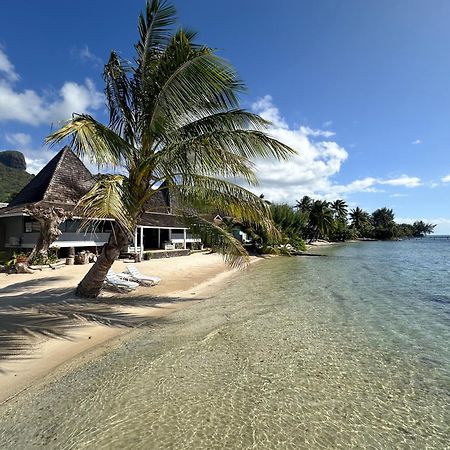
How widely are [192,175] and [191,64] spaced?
238 centimetres

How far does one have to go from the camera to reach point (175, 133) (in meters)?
7.68

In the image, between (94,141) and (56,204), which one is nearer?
(94,141)

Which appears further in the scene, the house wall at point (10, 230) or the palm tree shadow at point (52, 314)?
the house wall at point (10, 230)

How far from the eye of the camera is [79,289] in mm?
8609

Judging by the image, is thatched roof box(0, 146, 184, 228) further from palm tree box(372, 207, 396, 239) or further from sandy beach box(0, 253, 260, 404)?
palm tree box(372, 207, 396, 239)

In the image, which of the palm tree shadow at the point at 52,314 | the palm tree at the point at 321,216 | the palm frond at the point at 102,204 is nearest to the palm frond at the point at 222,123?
the palm frond at the point at 102,204

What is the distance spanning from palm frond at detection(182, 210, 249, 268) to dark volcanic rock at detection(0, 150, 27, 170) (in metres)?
100

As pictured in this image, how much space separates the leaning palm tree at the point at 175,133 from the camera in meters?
6.86

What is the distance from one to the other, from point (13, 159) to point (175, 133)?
4127 inches

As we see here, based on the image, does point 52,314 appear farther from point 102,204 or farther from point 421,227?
point 421,227

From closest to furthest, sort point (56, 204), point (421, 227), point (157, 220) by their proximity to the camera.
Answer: point (56, 204)
point (157, 220)
point (421, 227)

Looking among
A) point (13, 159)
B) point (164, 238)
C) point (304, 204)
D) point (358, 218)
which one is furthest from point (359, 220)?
point (13, 159)

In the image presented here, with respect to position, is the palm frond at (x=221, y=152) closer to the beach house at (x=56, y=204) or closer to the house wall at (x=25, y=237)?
the beach house at (x=56, y=204)

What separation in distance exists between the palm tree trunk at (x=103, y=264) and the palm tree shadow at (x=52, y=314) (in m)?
0.26
